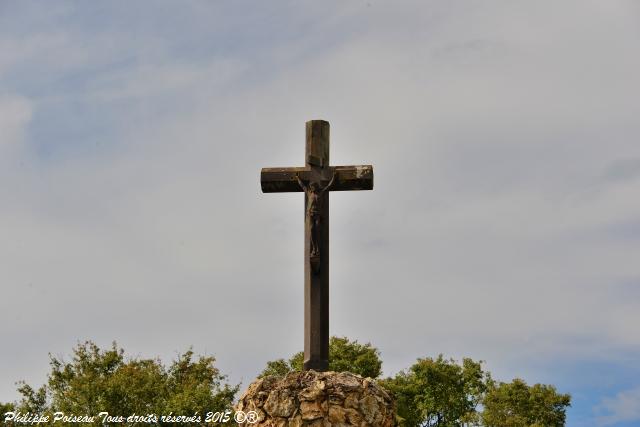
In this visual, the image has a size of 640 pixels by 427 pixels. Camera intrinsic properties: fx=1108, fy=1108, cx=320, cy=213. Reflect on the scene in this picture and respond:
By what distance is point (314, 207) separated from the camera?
1758 centimetres

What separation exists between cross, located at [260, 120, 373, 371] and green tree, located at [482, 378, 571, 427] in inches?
1127

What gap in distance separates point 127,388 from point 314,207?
23.0 meters

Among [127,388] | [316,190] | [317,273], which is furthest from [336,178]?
[127,388]

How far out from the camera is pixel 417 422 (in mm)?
45344

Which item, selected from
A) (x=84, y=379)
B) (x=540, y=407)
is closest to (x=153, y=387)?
(x=84, y=379)

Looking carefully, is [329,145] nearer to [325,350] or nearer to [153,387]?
[325,350]

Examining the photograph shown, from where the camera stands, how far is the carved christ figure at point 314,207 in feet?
57.3

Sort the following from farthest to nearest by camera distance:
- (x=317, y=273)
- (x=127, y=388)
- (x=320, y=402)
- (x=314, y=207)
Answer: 1. (x=127, y=388)
2. (x=314, y=207)
3. (x=317, y=273)
4. (x=320, y=402)

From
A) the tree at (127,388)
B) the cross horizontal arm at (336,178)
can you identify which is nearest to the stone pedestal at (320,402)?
the cross horizontal arm at (336,178)

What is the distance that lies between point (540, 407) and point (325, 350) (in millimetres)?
30406

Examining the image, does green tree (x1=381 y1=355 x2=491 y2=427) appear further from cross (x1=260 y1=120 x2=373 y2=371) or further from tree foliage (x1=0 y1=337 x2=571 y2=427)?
cross (x1=260 y1=120 x2=373 y2=371)

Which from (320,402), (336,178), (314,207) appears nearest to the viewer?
(320,402)

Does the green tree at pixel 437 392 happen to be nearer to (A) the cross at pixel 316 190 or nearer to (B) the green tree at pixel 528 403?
(B) the green tree at pixel 528 403

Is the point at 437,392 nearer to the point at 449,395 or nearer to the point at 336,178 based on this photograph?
the point at 449,395
